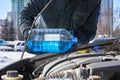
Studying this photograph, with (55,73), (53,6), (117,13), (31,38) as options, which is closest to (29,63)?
(31,38)

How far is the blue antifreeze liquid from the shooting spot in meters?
2.77

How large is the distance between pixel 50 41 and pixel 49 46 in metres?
0.04

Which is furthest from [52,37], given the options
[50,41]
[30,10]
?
[30,10]

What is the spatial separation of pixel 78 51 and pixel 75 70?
42 cm

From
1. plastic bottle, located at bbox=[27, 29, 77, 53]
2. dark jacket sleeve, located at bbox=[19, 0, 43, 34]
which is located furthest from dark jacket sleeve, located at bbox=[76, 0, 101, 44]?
plastic bottle, located at bbox=[27, 29, 77, 53]

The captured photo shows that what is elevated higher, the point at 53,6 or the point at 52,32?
the point at 53,6

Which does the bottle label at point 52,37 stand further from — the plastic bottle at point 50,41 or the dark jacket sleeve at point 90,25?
the dark jacket sleeve at point 90,25

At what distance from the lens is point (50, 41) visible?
9.05 feet

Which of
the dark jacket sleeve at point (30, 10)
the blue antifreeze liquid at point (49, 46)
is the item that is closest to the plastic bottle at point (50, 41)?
the blue antifreeze liquid at point (49, 46)

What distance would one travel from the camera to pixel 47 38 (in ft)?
9.19

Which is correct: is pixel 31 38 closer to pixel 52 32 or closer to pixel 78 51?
pixel 52 32

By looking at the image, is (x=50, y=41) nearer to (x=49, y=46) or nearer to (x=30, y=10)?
(x=49, y=46)

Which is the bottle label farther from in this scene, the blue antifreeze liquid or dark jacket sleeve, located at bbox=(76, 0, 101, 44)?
dark jacket sleeve, located at bbox=(76, 0, 101, 44)

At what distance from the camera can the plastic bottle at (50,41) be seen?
9.09 ft
